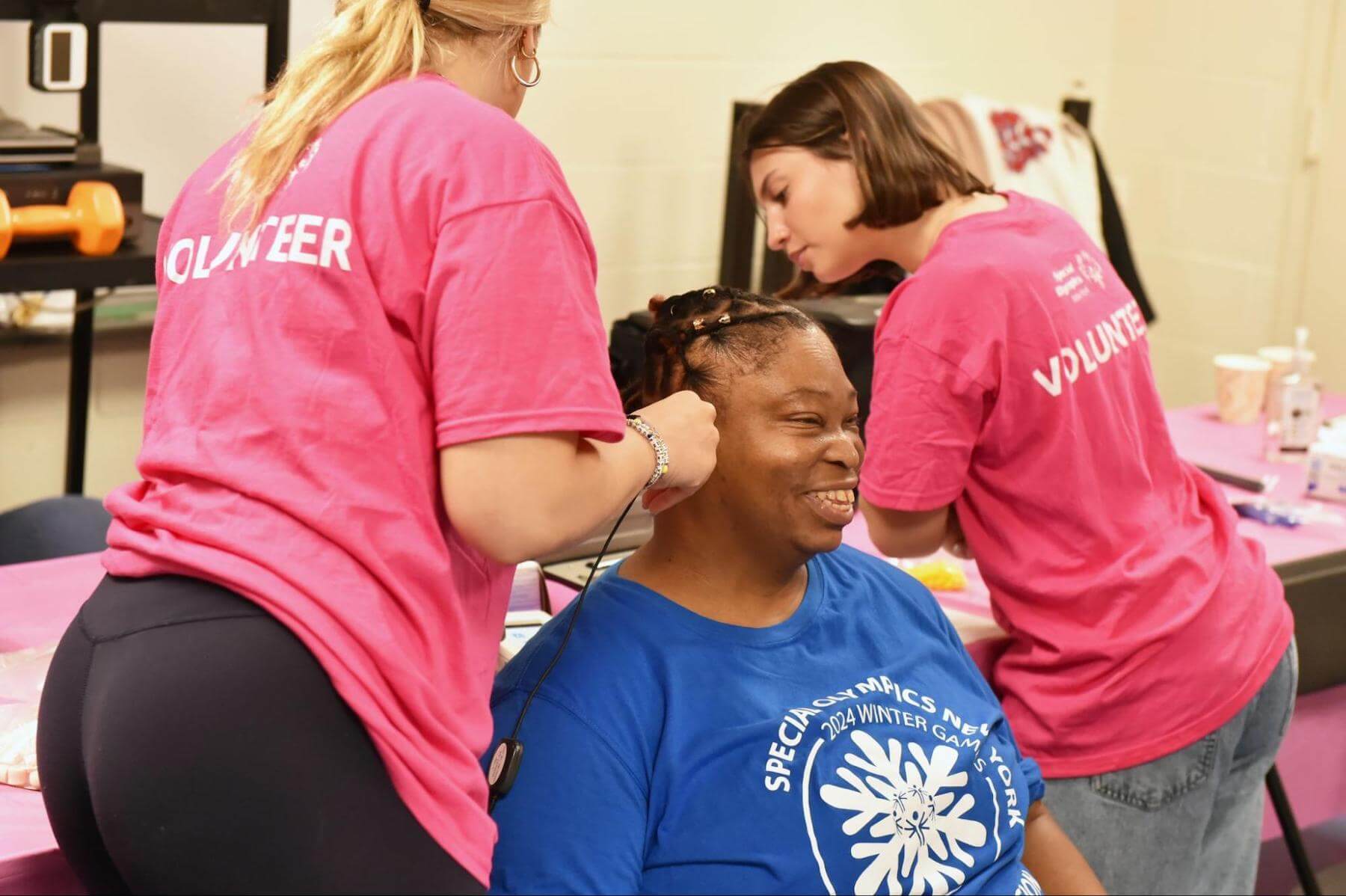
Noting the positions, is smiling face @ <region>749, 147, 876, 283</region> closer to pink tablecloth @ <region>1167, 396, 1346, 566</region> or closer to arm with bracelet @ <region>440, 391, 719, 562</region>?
pink tablecloth @ <region>1167, 396, 1346, 566</region>

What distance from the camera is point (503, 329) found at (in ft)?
3.53

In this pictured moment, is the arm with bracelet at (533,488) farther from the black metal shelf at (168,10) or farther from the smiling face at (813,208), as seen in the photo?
the black metal shelf at (168,10)

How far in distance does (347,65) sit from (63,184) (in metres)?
1.24

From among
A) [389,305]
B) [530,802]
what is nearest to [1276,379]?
[530,802]

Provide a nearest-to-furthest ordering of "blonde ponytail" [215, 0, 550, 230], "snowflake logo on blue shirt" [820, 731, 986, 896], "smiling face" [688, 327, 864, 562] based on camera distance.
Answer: "blonde ponytail" [215, 0, 550, 230], "snowflake logo on blue shirt" [820, 731, 986, 896], "smiling face" [688, 327, 864, 562]

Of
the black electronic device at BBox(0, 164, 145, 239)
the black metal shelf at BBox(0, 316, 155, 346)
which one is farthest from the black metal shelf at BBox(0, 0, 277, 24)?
the black metal shelf at BBox(0, 316, 155, 346)

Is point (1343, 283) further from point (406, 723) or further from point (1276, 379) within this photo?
point (406, 723)

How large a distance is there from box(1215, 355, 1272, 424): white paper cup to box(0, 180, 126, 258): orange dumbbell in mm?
1891

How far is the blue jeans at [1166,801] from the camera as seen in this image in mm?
1798

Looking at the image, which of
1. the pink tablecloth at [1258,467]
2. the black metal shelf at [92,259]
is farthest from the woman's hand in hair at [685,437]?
the black metal shelf at [92,259]

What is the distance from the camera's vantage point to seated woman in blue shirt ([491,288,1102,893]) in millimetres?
1354

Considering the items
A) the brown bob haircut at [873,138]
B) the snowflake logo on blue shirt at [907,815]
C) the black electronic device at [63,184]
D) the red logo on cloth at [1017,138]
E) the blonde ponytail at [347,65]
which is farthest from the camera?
the red logo on cloth at [1017,138]

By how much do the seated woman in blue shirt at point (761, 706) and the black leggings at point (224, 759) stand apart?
262 mm

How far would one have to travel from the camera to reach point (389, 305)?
1101 mm
